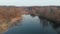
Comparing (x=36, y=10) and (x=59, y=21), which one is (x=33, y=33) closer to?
(x=59, y=21)

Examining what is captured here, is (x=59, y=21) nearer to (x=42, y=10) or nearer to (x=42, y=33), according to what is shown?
(x=42, y=33)

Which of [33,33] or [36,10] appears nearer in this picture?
[33,33]

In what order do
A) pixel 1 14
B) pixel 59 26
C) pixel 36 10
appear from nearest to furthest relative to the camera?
pixel 59 26 → pixel 1 14 → pixel 36 10

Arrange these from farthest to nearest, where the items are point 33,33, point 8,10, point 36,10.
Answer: point 36,10 < point 8,10 < point 33,33

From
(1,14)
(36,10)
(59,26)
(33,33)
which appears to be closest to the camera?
(33,33)

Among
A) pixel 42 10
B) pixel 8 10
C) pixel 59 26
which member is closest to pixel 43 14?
pixel 42 10

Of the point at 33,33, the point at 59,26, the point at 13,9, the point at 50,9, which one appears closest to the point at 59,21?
the point at 59,26

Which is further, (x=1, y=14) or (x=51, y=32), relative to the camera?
(x=1, y=14)
